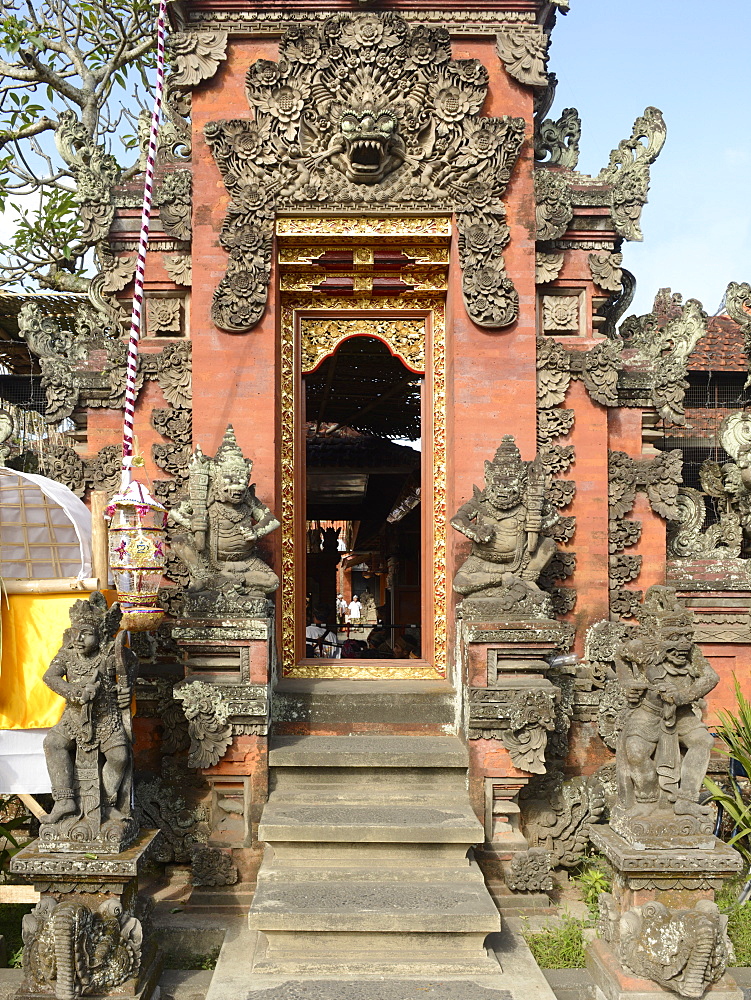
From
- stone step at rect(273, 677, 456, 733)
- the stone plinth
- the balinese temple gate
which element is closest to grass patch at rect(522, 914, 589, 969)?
the balinese temple gate

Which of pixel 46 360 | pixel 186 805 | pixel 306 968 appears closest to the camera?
pixel 306 968

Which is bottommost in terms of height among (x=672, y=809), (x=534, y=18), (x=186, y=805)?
(x=186, y=805)

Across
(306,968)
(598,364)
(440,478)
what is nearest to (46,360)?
(440,478)

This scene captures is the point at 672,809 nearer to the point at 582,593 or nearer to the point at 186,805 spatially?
the point at 582,593

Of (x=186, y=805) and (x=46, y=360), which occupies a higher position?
(x=46, y=360)

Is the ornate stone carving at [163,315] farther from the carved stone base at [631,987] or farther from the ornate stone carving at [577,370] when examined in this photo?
the carved stone base at [631,987]

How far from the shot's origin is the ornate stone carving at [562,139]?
371 inches

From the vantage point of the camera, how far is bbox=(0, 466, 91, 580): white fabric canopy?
7289 mm

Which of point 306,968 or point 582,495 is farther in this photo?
point 582,495

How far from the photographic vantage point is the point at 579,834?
7.86 meters

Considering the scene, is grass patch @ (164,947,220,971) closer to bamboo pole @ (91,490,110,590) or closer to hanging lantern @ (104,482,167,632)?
hanging lantern @ (104,482,167,632)

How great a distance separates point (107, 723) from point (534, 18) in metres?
7.70

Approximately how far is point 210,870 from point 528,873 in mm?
2626

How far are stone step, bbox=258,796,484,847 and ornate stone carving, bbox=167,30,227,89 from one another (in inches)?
272
